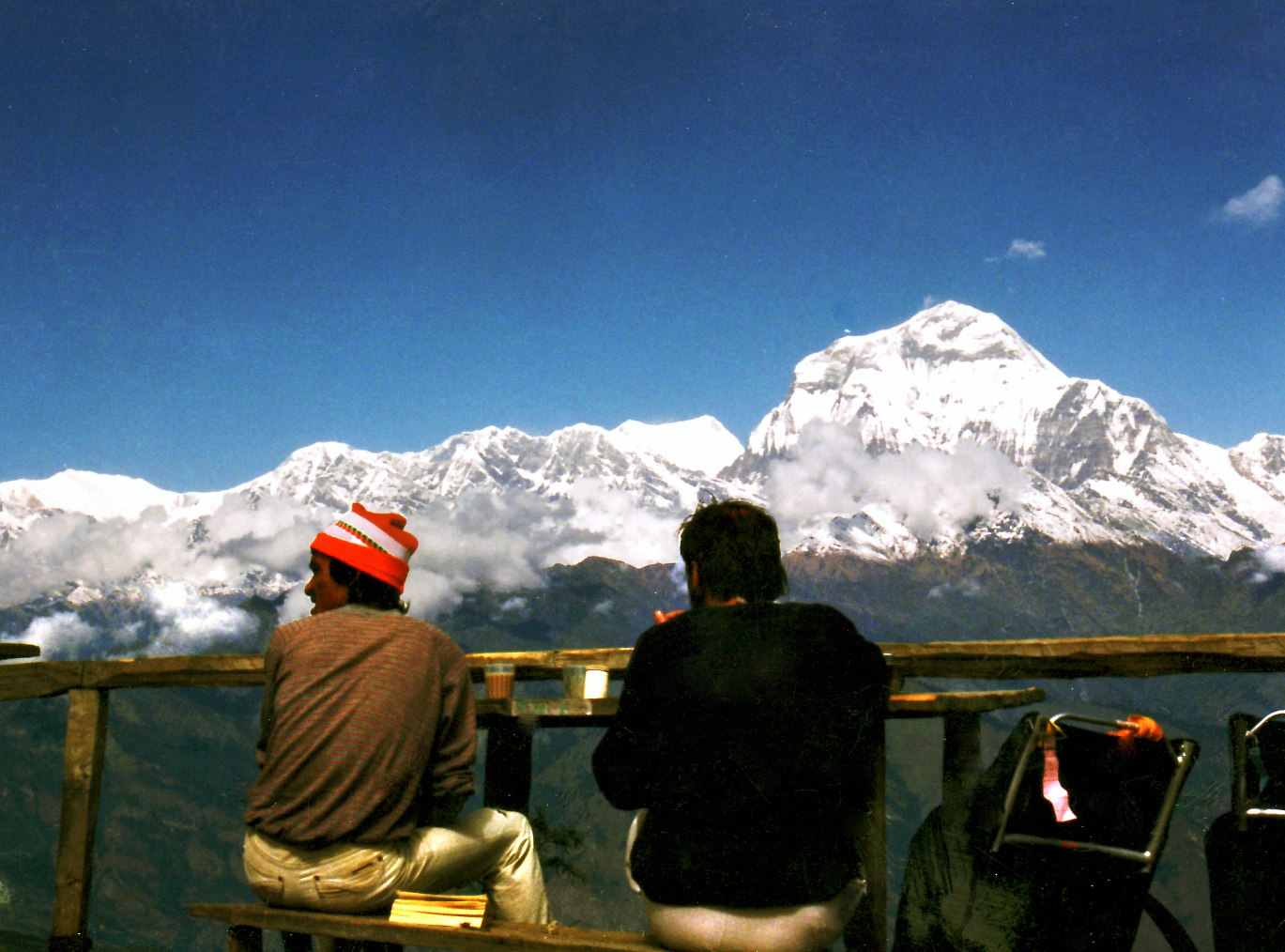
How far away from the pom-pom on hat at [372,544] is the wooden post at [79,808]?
2.31 m

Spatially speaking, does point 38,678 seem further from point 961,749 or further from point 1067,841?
point 1067,841

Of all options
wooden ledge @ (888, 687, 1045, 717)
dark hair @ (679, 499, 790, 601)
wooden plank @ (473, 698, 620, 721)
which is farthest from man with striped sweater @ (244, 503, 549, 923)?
wooden ledge @ (888, 687, 1045, 717)

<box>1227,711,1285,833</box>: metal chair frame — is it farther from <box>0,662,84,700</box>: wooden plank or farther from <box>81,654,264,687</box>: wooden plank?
<box>0,662,84,700</box>: wooden plank

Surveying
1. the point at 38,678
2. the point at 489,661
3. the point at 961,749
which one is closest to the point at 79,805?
the point at 38,678

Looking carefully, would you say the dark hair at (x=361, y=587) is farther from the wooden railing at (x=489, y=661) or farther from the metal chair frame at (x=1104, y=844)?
the metal chair frame at (x=1104, y=844)

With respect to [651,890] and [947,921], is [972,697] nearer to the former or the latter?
[947,921]

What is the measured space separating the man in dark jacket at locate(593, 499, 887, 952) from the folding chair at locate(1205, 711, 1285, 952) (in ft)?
3.34

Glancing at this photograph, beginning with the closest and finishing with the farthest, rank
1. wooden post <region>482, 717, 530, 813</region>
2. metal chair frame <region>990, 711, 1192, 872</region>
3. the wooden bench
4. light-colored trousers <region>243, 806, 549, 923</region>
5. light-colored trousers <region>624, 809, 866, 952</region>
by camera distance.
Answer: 1. light-colored trousers <region>624, 809, 866, 952</region>
2. metal chair frame <region>990, 711, 1192, 872</region>
3. the wooden bench
4. light-colored trousers <region>243, 806, 549, 923</region>
5. wooden post <region>482, 717, 530, 813</region>

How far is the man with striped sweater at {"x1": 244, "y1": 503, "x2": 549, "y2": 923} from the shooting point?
9.22ft

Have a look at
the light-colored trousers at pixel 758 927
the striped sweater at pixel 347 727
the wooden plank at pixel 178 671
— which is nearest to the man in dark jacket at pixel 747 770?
the light-colored trousers at pixel 758 927

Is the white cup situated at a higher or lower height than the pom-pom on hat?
lower

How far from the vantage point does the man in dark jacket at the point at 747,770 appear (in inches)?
91.3

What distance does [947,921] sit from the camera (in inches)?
106

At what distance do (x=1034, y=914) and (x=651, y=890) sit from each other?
40.1 inches
